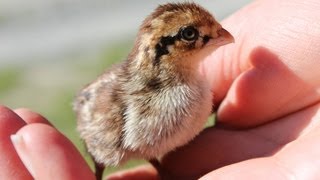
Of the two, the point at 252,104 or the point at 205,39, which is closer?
the point at 205,39

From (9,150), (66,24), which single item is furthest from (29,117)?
(66,24)

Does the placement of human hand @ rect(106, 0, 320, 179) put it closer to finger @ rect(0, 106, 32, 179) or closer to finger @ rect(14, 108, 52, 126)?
finger @ rect(14, 108, 52, 126)

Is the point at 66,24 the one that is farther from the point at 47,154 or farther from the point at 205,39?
the point at 47,154

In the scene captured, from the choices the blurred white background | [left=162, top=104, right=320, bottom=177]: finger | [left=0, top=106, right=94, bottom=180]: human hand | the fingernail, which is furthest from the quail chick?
the blurred white background

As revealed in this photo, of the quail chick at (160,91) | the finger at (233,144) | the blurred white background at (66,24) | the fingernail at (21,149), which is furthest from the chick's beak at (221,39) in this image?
the blurred white background at (66,24)

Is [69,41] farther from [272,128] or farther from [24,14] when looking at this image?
[272,128]

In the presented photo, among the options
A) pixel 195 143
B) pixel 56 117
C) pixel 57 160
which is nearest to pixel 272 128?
pixel 195 143
